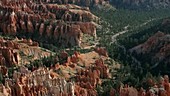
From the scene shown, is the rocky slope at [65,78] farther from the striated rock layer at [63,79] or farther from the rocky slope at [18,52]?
the rocky slope at [18,52]

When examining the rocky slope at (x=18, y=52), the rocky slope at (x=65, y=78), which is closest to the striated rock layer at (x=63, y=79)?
the rocky slope at (x=65, y=78)

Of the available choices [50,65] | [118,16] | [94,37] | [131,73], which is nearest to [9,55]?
[50,65]

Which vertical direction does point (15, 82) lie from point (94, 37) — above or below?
above

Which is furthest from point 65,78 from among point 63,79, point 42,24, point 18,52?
point 42,24

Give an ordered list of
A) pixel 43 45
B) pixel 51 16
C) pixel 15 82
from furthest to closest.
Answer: pixel 51 16 → pixel 43 45 → pixel 15 82

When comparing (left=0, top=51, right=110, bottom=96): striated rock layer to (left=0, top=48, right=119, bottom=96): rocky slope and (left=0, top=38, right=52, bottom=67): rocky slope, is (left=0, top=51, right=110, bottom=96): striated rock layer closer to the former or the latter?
(left=0, top=48, right=119, bottom=96): rocky slope

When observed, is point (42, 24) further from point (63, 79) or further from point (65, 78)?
point (63, 79)

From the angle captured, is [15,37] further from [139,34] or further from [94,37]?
[139,34]

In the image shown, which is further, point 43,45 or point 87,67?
point 43,45
